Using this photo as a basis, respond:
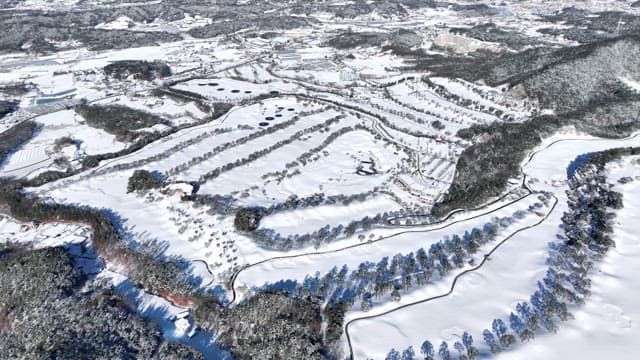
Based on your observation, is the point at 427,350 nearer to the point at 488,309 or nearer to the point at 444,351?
the point at 444,351

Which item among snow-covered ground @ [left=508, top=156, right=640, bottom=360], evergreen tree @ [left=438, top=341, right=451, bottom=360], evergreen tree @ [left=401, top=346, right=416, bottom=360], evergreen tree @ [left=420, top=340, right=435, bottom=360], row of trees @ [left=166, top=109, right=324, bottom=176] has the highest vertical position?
snow-covered ground @ [left=508, top=156, right=640, bottom=360]

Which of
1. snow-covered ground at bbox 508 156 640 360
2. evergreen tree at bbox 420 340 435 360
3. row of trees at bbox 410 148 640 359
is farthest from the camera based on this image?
row of trees at bbox 410 148 640 359

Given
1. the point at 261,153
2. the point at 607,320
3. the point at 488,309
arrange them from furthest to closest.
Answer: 1. the point at 261,153
2. the point at 488,309
3. the point at 607,320

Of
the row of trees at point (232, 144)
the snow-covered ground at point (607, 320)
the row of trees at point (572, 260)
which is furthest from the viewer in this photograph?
the row of trees at point (232, 144)

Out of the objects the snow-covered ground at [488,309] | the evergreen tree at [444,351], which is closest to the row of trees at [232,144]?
the snow-covered ground at [488,309]

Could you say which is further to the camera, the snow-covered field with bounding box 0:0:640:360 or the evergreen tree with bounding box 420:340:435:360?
the snow-covered field with bounding box 0:0:640:360

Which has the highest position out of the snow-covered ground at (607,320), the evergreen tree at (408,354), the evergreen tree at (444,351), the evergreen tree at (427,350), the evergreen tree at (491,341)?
the snow-covered ground at (607,320)

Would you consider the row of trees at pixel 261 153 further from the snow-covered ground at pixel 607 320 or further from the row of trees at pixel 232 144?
the snow-covered ground at pixel 607 320

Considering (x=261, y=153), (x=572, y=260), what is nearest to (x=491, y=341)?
(x=572, y=260)

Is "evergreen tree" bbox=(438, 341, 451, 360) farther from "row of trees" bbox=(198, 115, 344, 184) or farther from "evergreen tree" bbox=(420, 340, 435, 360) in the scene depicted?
"row of trees" bbox=(198, 115, 344, 184)

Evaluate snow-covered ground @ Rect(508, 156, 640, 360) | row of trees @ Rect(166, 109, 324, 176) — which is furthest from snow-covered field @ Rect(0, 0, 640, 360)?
row of trees @ Rect(166, 109, 324, 176)

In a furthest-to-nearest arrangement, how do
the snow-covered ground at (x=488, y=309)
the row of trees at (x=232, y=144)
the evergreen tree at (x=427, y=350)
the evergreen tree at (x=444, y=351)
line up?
the row of trees at (x=232, y=144) → the snow-covered ground at (x=488, y=309) → the evergreen tree at (x=427, y=350) → the evergreen tree at (x=444, y=351)

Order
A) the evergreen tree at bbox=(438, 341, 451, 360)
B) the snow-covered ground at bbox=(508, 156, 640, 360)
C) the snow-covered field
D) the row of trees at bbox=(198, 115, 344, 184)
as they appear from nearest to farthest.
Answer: the snow-covered ground at bbox=(508, 156, 640, 360) < the evergreen tree at bbox=(438, 341, 451, 360) < the snow-covered field < the row of trees at bbox=(198, 115, 344, 184)
